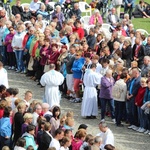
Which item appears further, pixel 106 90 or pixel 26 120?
pixel 106 90

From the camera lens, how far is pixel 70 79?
21844 millimetres

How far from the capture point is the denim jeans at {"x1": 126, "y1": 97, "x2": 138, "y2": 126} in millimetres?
19328

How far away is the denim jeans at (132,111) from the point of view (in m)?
19.3

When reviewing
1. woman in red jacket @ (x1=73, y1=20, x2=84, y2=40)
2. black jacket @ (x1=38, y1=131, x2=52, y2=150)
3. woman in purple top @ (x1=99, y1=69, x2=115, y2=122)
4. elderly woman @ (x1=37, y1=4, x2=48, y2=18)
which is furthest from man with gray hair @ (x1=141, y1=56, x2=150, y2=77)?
elderly woman @ (x1=37, y1=4, x2=48, y2=18)

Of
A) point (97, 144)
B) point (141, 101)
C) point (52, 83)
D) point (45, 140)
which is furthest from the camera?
point (52, 83)

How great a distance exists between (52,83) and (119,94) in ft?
6.65

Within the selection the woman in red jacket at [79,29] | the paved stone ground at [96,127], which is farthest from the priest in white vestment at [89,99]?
the woman in red jacket at [79,29]

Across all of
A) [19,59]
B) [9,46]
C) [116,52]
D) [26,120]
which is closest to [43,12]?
[9,46]

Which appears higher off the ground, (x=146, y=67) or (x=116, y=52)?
(x=116, y=52)

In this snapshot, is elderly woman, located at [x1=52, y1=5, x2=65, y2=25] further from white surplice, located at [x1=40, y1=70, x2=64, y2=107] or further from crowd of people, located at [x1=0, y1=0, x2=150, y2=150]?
white surplice, located at [x1=40, y1=70, x2=64, y2=107]

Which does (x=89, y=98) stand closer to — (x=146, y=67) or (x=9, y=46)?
(x=146, y=67)

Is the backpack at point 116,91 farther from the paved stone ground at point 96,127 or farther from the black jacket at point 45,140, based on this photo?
the black jacket at point 45,140

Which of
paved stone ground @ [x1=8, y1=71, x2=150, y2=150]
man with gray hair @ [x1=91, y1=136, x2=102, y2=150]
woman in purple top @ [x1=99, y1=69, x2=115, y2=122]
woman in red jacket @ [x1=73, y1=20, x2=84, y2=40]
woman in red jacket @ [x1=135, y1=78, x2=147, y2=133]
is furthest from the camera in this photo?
woman in red jacket @ [x1=73, y1=20, x2=84, y2=40]

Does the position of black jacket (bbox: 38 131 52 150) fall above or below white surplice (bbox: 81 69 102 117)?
above
